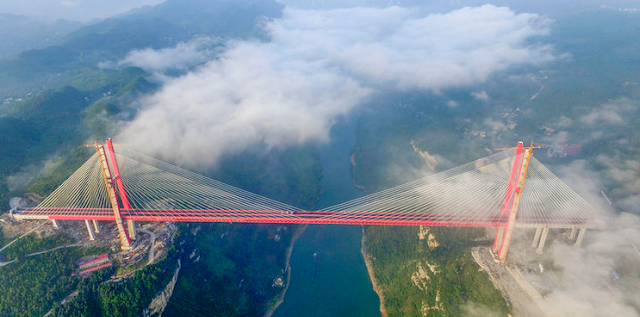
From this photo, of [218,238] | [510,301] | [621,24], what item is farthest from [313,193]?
[621,24]

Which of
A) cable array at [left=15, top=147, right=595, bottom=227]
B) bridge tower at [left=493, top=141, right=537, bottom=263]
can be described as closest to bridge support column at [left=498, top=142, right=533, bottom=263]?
bridge tower at [left=493, top=141, right=537, bottom=263]

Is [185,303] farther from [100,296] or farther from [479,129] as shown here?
[479,129]

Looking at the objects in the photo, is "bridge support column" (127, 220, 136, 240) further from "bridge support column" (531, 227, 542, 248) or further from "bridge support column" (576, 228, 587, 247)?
"bridge support column" (576, 228, 587, 247)

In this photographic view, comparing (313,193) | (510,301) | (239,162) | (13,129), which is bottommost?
(313,193)

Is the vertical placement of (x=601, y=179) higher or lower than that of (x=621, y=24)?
lower

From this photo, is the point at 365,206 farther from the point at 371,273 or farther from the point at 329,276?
the point at 329,276
